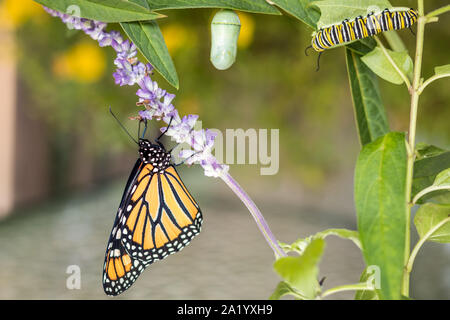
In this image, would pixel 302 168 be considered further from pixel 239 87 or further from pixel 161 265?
pixel 161 265

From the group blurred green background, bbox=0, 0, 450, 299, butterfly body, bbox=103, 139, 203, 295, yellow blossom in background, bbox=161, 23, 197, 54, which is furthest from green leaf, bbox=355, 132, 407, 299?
yellow blossom in background, bbox=161, 23, 197, 54

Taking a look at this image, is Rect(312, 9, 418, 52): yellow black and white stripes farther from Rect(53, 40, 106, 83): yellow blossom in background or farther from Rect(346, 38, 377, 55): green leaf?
Rect(53, 40, 106, 83): yellow blossom in background

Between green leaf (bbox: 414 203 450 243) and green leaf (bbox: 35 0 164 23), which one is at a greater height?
green leaf (bbox: 35 0 164 23)

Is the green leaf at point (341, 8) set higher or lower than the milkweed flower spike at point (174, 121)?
higher

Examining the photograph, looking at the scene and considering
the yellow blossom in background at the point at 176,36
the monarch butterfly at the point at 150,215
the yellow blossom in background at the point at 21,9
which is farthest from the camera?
the yellow blossom in background at the point at 21,9

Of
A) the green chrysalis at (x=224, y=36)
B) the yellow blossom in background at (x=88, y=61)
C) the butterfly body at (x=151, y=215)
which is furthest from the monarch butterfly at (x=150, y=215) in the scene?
the yellow blossom in background at (x=88, y=61)

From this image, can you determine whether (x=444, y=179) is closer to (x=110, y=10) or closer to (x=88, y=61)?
(x=110, y=10)

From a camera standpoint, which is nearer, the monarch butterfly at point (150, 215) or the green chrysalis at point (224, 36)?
the green chrysalis at point (224, 36)

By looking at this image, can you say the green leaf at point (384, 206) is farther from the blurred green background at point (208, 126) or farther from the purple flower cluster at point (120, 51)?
the blurred green background at point (208, 126)

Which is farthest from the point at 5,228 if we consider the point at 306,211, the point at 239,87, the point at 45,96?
the point at 306,211
